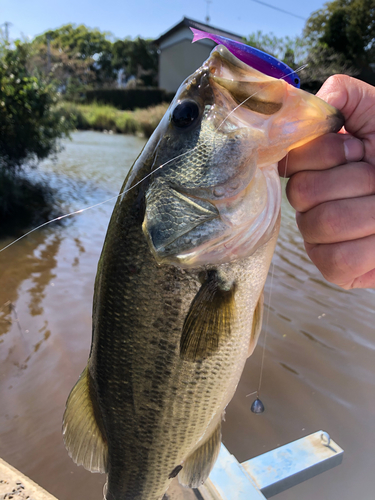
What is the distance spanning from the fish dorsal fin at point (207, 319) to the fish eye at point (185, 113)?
0.50m

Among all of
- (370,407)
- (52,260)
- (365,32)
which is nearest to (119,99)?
(365,32)

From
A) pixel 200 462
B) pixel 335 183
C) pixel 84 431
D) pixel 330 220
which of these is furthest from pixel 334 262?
pixel 84 431

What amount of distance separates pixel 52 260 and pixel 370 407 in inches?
158

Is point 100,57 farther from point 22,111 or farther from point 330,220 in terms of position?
point 330,220

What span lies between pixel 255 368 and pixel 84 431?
1883 millimetres

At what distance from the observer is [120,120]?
2197 centimetres

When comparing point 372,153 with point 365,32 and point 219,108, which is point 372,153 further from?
point 365,32

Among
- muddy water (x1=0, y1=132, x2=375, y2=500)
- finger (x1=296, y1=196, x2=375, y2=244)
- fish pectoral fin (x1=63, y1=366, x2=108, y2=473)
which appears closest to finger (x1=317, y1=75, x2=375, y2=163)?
finger (x1=296, y1=196, x2=375, y2=244)

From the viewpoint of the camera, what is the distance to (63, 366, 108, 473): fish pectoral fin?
1348 millimetres

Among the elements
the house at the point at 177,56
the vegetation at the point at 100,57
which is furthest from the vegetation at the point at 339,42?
the vegetation at the point at 100,57

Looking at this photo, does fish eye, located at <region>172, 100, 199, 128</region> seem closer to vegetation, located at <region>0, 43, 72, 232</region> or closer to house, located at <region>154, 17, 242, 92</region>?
vegetation, located at <region>0, 43, 72, 232</region>

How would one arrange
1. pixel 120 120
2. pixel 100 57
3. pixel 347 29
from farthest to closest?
pixel 100 57 < pixel 120 120 < pixel 347 29

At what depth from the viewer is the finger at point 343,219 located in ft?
3.74

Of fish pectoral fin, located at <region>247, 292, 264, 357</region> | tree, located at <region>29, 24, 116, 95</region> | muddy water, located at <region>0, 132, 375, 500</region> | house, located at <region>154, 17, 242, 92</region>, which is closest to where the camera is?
fish pectoral fin, located at <region>247, 292, 264, 357</region>
